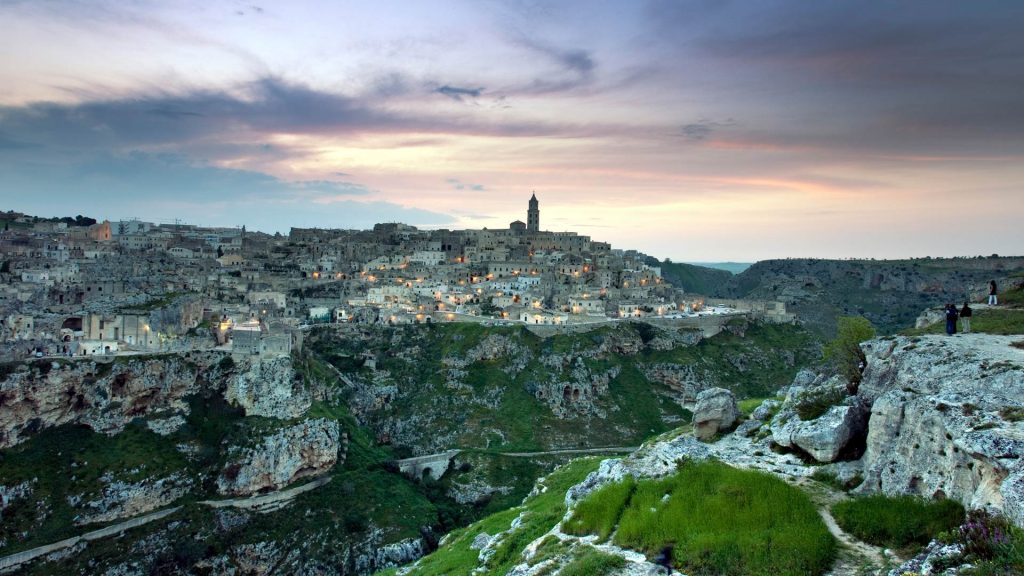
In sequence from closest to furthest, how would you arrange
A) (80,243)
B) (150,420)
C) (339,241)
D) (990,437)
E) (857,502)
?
1. (990,437)
2. (857,502)
3. (150,420)
4. (80,243)
5. (339,241)

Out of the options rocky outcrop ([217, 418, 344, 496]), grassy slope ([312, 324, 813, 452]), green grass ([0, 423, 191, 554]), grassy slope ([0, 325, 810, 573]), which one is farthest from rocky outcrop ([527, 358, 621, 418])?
green grass ([0, 423, 191, 554])

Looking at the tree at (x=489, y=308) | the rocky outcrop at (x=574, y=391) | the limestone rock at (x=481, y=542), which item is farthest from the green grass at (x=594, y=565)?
the tree at (x=489, y=308)

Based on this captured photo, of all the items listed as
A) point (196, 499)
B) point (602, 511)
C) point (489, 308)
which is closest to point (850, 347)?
point (602, 511)

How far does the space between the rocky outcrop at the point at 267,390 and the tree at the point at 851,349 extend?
4888cm

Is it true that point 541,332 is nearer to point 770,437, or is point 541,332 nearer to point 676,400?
point 676,400

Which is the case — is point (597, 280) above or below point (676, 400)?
above

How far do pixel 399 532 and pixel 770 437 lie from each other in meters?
39.2

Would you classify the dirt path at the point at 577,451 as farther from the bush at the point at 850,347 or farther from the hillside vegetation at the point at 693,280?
the hillside vegetation at the point at 693,280

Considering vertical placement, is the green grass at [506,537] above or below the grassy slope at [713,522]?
below

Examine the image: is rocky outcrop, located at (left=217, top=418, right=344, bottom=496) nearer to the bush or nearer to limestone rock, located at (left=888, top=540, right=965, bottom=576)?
the bush

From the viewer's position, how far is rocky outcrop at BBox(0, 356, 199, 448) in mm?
52562

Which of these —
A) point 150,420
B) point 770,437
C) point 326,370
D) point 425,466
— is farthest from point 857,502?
point 326,370

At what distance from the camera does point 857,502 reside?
47.6 ft

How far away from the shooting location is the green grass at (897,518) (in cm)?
1223
